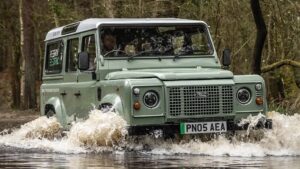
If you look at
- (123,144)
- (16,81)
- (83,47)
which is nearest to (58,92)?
(83,47)

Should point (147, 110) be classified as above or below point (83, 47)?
below

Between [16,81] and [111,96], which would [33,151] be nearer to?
[111,96]

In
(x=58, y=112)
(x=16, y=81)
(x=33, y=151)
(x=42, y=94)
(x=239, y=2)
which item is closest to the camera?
(x=33, y=151)

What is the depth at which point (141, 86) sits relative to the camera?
33.1 feet

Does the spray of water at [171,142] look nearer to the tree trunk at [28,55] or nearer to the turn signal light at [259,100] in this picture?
the turn signal light at [259,100]

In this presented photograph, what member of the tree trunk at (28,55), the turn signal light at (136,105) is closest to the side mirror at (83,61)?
the turn signal light at (136,105)

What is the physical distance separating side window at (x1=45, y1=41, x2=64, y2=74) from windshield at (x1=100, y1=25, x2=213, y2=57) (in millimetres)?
1913

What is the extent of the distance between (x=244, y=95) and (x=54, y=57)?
4.39m

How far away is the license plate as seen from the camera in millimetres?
10117

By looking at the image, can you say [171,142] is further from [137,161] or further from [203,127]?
[137,161]

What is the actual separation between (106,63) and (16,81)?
→ 20731mm

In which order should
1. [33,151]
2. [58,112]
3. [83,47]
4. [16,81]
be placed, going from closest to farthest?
1. [33,151]
2. [83,47]
3. [58,112]
4. [16,81]

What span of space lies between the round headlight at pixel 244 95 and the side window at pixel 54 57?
3.87 metres

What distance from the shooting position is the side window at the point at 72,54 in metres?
12.5
